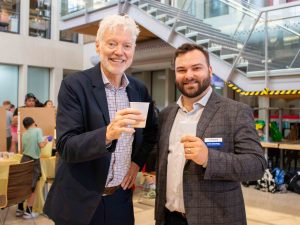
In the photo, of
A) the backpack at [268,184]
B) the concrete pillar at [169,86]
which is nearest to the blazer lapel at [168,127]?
the backpack at [268,184]

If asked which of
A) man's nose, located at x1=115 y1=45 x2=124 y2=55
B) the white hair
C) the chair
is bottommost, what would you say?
the chair

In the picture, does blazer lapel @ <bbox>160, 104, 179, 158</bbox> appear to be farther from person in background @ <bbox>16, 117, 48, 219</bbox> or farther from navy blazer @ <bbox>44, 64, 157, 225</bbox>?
person in background @ <bbox>16, 117, 48, 219</bbox>

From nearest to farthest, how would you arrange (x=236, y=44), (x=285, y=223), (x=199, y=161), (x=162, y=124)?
1. (x=199, y=161)
2. (x=162, y=124)
3. (x=285, y=223)
4. (x=236, y=44)

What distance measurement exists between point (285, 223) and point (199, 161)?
396 cm

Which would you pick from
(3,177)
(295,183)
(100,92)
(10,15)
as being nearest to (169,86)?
(10,15)

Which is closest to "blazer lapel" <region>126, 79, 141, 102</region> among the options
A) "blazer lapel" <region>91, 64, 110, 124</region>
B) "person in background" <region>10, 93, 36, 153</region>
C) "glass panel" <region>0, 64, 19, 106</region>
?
"blazer lapel" <region>91, 64, 110, 124</region>

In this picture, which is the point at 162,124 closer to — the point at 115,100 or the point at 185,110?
the point at 185,110

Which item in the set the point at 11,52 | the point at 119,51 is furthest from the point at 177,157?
the point at 11,52

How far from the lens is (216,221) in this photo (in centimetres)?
160

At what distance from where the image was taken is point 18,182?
4.04m

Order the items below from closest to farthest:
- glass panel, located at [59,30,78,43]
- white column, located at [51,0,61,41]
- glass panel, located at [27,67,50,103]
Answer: glass panel, located at [27,67,50,103] → white column, located at [51,0,61,41] → glass panel, located at [59,30,78,43]

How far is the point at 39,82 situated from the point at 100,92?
13.2 meters

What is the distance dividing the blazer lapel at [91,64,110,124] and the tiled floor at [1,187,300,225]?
343cm

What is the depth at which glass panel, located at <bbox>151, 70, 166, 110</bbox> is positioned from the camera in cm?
1382
